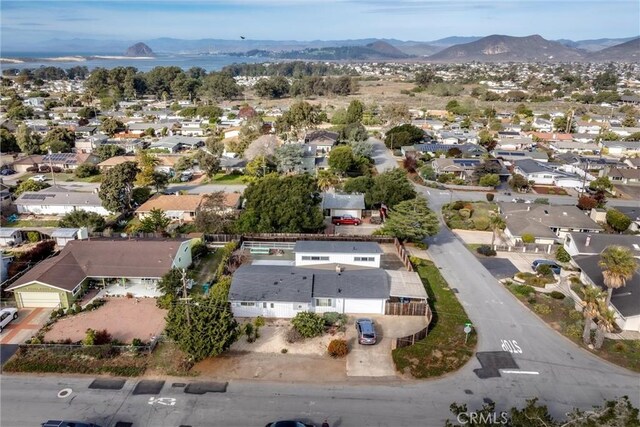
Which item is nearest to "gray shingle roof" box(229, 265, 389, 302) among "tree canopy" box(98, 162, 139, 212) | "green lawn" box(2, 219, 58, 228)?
"tree canopy" box(98, 162, 139, 212)

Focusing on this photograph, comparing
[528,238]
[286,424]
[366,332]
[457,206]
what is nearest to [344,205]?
[457,206]

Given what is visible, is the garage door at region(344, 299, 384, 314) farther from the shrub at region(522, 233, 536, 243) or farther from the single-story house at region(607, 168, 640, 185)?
the single-story house at region(607, 168, 640, 185)

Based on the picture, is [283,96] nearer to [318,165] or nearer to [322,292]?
[318,165]

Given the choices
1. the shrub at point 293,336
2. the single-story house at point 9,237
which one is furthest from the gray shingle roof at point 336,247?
the single-story house at point 9,237

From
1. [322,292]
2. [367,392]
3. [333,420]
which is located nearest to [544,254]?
[322,292]

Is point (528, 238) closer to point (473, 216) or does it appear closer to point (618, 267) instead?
point (473, 216)
